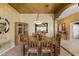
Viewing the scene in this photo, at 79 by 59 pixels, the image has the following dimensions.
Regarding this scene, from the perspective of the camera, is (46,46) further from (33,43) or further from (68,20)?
(68,20)

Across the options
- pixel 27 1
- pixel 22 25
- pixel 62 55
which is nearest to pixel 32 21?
pixel 22 25

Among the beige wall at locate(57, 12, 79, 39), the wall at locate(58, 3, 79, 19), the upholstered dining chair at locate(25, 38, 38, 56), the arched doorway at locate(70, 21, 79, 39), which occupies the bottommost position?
the upholstered dining chair at locate(25, 38, 38, 56)

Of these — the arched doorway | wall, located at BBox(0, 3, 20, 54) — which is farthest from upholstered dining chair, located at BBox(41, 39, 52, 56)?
wall, located at BBox(0, 3, 20, 54)

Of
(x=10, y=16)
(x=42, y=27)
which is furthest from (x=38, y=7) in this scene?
(x=10, y=16)

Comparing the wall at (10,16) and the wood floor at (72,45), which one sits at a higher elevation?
the wall at (10,16)

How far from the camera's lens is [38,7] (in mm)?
2021

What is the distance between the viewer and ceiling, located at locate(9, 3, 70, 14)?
1955 millimetres

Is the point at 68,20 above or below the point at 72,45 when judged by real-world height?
above

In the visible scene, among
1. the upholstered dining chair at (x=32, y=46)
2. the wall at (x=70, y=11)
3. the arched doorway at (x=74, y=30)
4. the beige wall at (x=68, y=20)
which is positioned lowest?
the upholstered dining chair at (x=32, y=46)

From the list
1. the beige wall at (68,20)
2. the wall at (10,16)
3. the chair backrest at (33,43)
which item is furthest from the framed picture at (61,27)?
the wall at (10,16)

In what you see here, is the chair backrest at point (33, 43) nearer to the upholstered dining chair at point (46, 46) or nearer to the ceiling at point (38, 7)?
the upholstered dining chair at point (46, 46)

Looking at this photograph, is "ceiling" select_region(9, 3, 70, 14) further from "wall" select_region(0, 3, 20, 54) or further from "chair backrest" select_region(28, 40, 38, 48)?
"chair backrest" select_region(28, 40, 38, 48)

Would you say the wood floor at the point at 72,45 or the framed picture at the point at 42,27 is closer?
the wood floor at the point at 72,45

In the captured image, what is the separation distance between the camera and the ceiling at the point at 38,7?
1.96 metres
